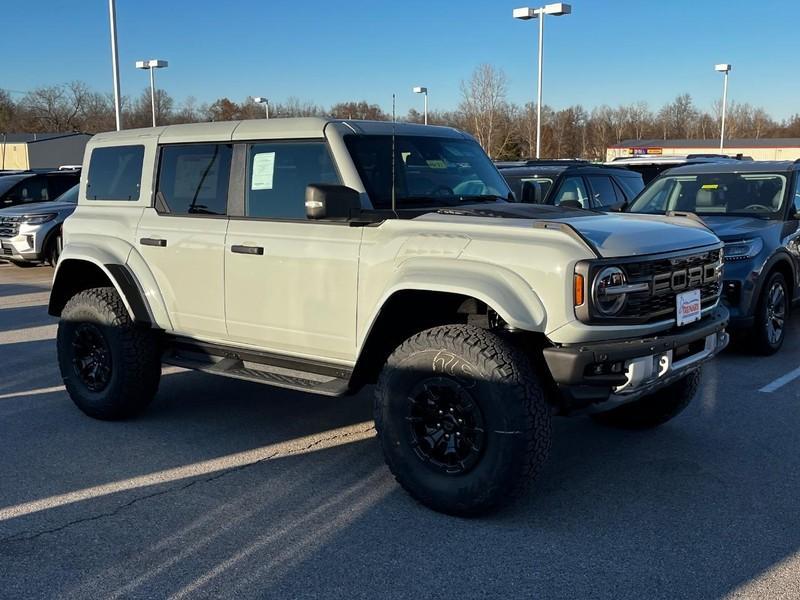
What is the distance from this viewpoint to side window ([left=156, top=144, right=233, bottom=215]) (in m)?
5.18

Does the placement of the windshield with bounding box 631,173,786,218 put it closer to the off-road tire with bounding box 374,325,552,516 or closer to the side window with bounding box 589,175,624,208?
the side window with bounding box 589,175,624,208

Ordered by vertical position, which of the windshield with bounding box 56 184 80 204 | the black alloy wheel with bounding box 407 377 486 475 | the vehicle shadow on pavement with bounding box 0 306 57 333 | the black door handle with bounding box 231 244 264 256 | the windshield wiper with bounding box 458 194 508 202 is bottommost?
the vehicle shadow on pavement with bounding box 0 306 57 333

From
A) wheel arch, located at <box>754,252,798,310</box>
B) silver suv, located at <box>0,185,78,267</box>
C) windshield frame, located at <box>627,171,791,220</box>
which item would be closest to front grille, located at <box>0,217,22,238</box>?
silver suv, located at <box>0,185,78,267</box>

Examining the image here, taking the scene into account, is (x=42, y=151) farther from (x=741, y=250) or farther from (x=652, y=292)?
(x=652, y=292)

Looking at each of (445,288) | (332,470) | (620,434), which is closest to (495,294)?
(445,288)

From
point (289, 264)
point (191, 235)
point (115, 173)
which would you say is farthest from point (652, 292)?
point (115, 173)

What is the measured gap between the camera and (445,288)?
13.0ft

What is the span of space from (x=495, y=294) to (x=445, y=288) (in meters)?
0.27

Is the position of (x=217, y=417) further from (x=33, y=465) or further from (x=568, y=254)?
(x=568, y=254)

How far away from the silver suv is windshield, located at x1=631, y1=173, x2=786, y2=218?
31.2 feet

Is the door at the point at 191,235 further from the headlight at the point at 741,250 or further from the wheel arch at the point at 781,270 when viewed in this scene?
the wheel arch at the point at 781,270

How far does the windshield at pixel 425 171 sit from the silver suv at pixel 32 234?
9.91m

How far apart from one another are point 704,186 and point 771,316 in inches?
71.1

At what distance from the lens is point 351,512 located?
4.12 meters
